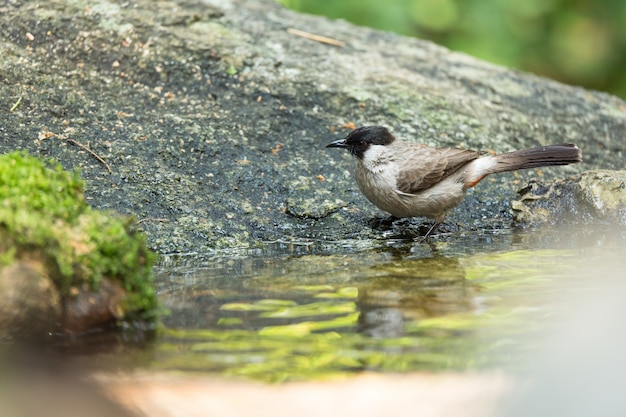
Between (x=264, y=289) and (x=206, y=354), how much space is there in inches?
44.3

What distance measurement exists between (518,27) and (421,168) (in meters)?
5.34

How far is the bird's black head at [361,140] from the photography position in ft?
19.4

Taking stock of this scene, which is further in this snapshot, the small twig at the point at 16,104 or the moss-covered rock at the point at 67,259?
the small twig at the point at 16,104

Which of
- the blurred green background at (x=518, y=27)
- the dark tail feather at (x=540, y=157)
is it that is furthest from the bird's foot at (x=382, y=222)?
the blurred green background at (x=518, y=27)

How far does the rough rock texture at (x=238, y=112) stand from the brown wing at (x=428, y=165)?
15.8 inches

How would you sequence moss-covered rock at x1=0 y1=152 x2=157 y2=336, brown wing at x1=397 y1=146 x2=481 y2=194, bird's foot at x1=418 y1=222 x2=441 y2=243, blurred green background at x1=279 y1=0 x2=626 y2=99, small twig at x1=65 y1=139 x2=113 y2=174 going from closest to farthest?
1. moss-covered rock at x1=0 y1=152 x2=157 y2=336
2. small twig at x1=65 y1=139 x2=113 y2=174
3. bird's foot at x1=418 y1=222 x2=441 y2=243
4. brown wing at x1=397 y1=146 x2=481 y2=194
5. blurred green background at x1=279 y1=0 x2=626 y2=99

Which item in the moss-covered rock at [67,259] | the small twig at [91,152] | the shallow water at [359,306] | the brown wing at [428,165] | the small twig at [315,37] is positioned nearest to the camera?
the shallow water at [359,306]

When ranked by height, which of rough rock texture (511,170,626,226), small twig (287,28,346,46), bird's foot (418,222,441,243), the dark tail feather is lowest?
bird's foot (418,222,441,243)

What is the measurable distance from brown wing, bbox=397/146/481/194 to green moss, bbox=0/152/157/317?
2.66m

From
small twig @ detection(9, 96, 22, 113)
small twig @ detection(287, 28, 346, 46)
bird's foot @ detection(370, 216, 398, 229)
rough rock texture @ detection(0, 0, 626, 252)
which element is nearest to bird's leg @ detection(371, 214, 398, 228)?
bird's foot @ detection(370, 216, 398, 229)

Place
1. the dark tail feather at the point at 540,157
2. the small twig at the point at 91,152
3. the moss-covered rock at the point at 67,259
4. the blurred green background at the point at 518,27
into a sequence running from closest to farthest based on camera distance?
the moss-covered rock at the point at 67,259 < the small twig at the point at 91,152 < the dark tail feather at the point at 540,157 < the blurred green background at the point at 518,27

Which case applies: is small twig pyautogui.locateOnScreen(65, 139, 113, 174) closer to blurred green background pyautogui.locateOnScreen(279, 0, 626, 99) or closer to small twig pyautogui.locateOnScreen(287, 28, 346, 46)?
small twig pyautogui.locateOnScreen(287, 28, 346, 46)

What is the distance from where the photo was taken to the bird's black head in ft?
19.4

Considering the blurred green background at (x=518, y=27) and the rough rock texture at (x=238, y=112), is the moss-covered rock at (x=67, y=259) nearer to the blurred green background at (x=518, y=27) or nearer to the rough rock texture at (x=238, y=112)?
the rough rock texture at (x=238, y=112)
